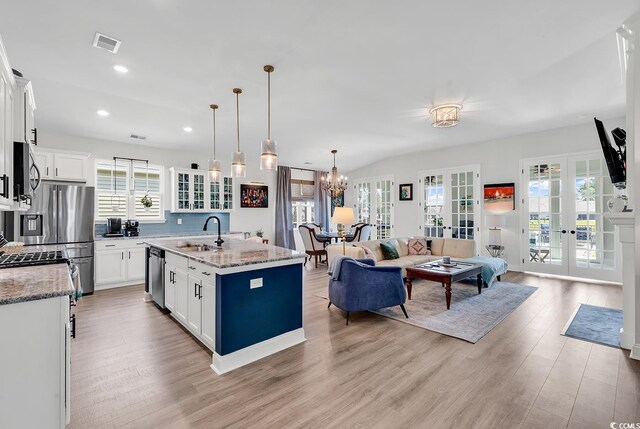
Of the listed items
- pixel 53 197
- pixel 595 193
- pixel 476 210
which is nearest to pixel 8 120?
pixel 53 197

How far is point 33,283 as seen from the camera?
167cm

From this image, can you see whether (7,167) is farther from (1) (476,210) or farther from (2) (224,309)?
(1) (476,210)

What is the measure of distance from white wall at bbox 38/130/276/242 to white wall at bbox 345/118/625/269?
3490 mm

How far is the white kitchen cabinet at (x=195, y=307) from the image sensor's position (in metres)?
2.84

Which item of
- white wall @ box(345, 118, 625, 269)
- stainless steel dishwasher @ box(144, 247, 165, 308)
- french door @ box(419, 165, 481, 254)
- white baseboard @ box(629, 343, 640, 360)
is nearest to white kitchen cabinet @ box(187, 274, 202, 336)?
stainless steel dishwasher @ box(144, 247, 165, 308)

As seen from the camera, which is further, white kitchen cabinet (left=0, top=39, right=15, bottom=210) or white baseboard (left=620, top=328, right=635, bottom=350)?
white baseboard (left=620, top=328, right=635, bottom=350)

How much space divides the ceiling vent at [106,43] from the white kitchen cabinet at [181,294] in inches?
89.6

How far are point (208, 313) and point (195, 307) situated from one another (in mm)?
346

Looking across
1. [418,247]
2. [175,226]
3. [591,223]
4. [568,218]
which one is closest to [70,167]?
[175,226]

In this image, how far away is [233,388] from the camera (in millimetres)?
2242

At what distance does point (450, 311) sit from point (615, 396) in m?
1.78

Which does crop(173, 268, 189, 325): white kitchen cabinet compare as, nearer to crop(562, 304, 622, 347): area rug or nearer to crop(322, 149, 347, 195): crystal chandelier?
crop(562, 304, 622, 347): area rug

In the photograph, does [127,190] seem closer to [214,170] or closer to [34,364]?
[214,170]

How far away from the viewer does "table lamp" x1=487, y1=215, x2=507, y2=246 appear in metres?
6.14
